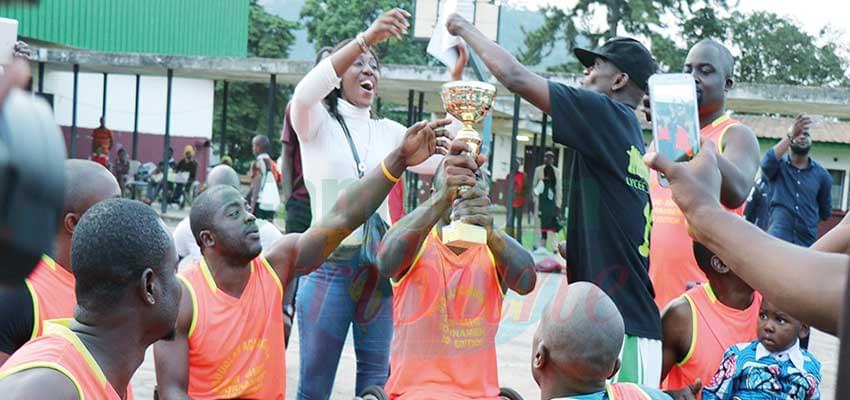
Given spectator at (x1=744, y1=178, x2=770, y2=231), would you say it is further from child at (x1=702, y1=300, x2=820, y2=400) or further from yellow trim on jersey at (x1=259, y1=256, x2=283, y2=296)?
yellow trim on jersey at (x1=259, y1=256, x2=283, y2=296)

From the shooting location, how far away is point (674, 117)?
2.10 meters

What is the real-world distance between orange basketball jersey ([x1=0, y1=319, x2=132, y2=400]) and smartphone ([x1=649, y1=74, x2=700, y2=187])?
148 cm

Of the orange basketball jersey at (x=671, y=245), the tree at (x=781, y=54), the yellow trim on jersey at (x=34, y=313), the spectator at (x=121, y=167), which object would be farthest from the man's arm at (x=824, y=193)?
the tree at (x=781, y=54)

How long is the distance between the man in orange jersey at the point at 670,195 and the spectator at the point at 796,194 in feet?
14.0

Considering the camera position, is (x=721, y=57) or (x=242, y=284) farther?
(x=721, y=57)

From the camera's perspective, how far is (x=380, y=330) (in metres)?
4.21

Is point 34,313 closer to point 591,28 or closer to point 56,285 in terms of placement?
point 56,285

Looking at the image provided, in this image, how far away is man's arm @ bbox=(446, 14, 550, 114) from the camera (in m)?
3.11

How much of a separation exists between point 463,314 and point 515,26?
36.8 metres

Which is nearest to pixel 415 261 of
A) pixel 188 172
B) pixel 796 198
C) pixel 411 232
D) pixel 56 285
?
pixel 411 232

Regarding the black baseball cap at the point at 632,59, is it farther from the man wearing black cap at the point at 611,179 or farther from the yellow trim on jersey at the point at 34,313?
the yellow trim on jersey at the point at 34,313

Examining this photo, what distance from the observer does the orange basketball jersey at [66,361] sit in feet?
7.28

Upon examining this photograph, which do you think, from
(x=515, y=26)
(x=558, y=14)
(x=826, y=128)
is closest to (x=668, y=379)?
(x=826, y=128)

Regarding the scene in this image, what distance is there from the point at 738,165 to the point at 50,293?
247cm
